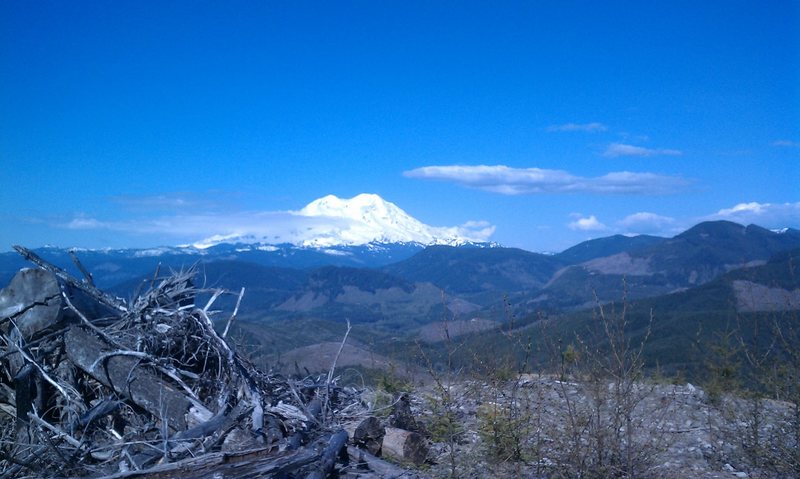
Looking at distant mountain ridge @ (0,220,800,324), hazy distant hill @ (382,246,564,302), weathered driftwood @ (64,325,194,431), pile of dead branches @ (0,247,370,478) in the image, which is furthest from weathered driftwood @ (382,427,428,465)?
hazy distant hill @ (382,246,564,302)

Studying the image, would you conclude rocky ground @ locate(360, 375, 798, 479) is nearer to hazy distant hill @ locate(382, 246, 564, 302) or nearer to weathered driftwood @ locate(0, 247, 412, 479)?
weathered driftwood @ locate(0, 247, 412, 479)

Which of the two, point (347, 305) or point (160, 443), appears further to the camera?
point (347, 305)

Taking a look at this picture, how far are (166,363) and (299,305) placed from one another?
124 meters

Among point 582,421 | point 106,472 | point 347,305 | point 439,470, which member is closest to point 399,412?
point 439,470

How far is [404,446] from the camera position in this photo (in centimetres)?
546

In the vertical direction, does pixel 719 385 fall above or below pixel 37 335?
below

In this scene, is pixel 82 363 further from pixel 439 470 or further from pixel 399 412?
pixel 439 470

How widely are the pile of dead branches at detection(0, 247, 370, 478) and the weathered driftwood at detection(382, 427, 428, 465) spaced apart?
66 cm

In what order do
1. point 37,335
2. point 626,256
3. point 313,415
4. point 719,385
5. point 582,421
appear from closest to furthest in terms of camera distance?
point 582,421 < point 313,415 < point 37,335 < point 719,385 < point 626,256

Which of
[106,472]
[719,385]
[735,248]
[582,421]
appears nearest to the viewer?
[106,472]

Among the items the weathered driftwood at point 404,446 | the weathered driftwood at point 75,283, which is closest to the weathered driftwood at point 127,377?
the weathered driftwood at point 75,283

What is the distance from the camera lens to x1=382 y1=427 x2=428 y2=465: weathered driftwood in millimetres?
5438

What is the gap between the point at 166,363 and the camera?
19.6 ft

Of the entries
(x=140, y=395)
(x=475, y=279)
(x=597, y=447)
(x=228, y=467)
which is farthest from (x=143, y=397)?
(x=475, y=279)
